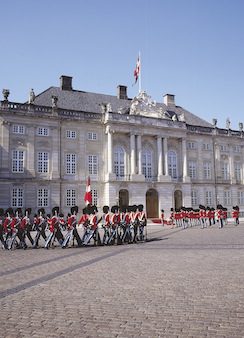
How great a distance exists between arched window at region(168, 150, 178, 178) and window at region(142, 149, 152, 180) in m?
2.94

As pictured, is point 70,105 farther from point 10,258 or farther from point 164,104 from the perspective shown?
point 10,258

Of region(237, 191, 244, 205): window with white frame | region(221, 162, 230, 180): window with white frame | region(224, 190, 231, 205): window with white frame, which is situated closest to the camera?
region(224, 190, 231, 205): window with white frame

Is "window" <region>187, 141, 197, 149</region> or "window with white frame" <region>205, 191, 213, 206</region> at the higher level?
"window" <region>187, 141, 197, 149</region>

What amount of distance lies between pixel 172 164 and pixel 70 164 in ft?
45.0

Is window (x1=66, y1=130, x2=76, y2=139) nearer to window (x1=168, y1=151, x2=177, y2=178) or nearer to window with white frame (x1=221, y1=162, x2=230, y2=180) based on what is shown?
window (x1=168, y1=151, x2=177, y2=178)

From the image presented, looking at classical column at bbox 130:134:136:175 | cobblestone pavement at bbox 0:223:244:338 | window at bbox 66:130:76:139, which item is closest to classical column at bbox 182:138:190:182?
classical column at bbox 130:134:136:175

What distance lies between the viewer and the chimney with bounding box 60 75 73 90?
4341 cm

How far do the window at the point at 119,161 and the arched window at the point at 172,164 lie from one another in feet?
22.2

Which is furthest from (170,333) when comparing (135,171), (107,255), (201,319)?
(135,171)

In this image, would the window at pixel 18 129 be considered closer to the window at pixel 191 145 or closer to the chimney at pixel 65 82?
the chimney at pixel 65 82

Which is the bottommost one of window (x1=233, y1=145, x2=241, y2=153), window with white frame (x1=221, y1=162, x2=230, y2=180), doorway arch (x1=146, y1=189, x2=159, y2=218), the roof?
doorway arch (x1=146, y1=189, x2=159, y2=218)

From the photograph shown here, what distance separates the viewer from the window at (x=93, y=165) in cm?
3928

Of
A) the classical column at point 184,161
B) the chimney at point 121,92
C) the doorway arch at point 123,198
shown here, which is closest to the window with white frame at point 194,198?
the classical column at point 184,161

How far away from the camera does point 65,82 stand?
1721 inches
